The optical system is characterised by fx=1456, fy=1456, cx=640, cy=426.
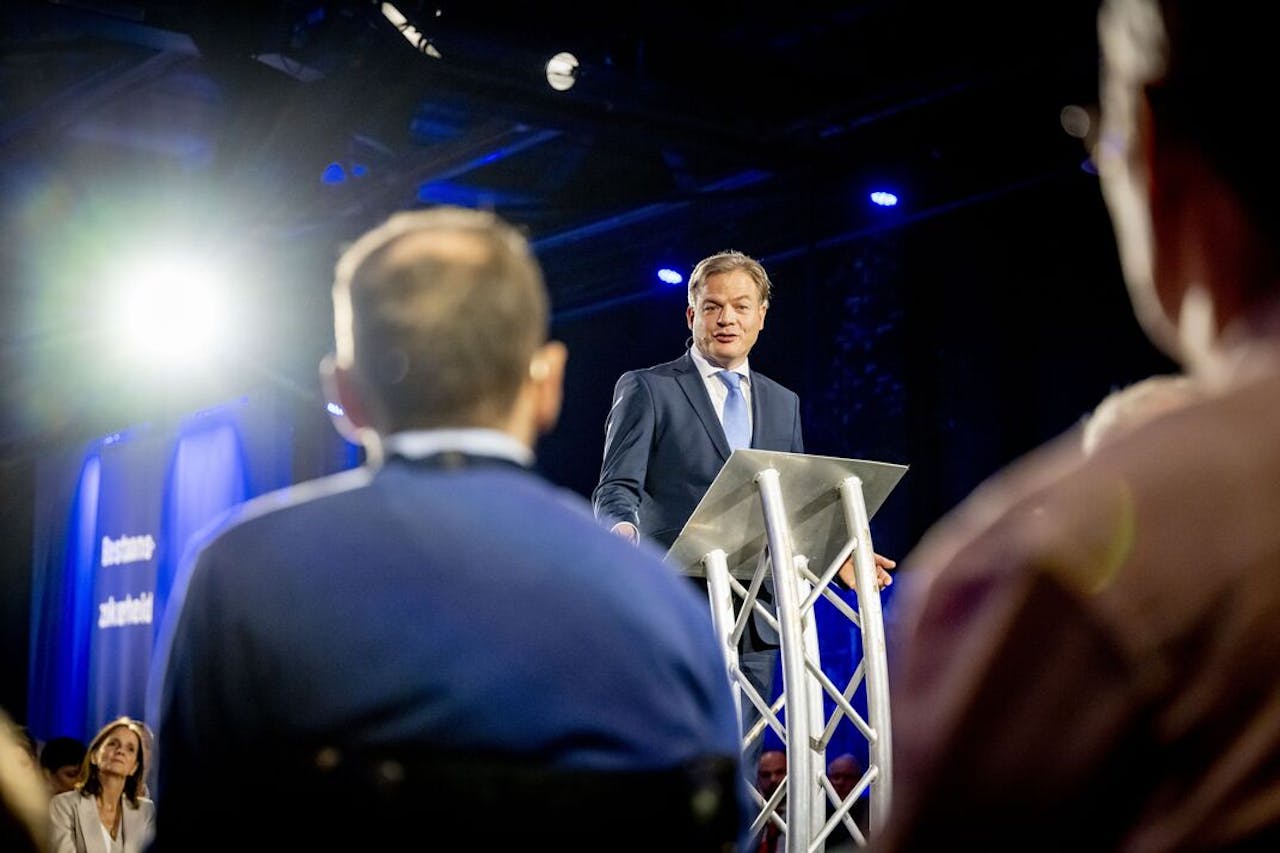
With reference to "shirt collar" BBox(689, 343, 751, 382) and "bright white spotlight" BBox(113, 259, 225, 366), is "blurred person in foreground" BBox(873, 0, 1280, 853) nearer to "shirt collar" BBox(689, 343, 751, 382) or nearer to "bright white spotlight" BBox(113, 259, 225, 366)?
"shirt collar" BBox(689, 343, 751, 382)

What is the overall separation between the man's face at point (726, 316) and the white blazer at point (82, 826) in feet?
10.9

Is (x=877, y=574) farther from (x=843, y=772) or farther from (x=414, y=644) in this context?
(x=414, y=644)

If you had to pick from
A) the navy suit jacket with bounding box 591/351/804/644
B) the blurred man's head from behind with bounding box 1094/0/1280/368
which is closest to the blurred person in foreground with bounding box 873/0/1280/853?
the blurred man's head from behind with bounding box 1094/0/1280/368

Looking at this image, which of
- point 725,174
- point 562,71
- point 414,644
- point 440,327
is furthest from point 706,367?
point 725,174

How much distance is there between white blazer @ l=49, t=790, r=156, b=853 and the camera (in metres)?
5.94

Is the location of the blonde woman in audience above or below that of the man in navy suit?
below

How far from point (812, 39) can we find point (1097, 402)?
7.08 feet

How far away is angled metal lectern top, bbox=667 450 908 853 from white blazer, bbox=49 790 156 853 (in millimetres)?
3276

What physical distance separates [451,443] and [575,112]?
5.46m

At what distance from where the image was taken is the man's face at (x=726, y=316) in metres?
4.11

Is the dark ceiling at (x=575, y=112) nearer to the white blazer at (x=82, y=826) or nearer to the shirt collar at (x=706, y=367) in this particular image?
the shirt collar at (x=706, y=367)

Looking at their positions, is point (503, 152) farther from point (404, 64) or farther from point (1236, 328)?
point (1236, 328)

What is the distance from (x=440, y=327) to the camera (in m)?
1.27

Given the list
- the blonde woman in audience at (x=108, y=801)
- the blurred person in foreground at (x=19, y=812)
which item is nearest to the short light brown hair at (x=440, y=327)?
the blurred person in foreground at (x=19, y=812)
